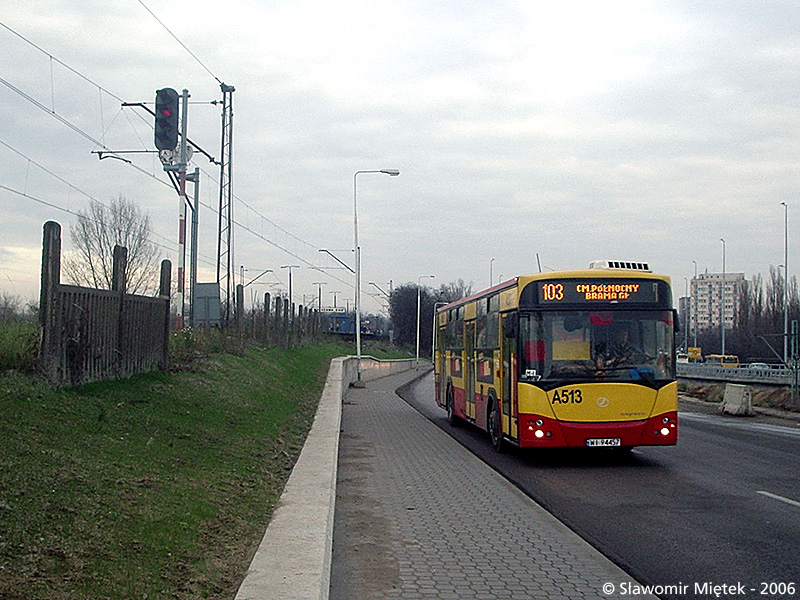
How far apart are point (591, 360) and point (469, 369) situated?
5955 mm

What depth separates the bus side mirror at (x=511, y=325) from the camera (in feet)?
46.4

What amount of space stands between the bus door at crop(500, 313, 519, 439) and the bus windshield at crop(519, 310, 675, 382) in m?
0.48

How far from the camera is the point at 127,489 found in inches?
279

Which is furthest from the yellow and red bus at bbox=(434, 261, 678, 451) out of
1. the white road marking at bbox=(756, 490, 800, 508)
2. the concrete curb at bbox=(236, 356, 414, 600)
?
the concrete curb at bbox=(236, 356, 414, 600)

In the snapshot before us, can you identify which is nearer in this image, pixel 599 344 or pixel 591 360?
pixel 591 360

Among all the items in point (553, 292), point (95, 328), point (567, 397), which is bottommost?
point (567, 397)

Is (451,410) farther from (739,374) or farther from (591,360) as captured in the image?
(739,374)

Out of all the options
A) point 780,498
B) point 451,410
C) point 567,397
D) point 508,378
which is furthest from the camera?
point 451,410

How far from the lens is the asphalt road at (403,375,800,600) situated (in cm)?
733

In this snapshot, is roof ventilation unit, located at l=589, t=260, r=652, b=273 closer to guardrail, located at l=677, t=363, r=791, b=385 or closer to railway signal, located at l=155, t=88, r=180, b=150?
railway signal, located at l=155, t=88, r=180, b=150

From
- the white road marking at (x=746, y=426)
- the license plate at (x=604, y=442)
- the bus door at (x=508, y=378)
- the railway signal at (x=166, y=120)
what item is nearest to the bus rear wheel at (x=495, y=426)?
the bus door at (x=508, y=378)

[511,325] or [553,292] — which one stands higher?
[553,292]

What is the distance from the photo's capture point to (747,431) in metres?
22.2

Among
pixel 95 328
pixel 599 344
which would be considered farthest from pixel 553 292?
pixel 95 328
